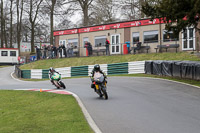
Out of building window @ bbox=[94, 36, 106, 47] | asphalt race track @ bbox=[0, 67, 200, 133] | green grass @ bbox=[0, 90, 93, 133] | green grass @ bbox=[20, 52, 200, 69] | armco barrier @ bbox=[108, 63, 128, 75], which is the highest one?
building window @ bbox=[94, 36, 106, 47]

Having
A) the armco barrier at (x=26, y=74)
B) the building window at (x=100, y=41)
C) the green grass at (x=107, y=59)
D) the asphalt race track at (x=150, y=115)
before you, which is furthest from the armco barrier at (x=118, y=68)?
the asphalt race track at (x=150, y=115)

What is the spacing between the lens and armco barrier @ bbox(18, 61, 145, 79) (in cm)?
2527

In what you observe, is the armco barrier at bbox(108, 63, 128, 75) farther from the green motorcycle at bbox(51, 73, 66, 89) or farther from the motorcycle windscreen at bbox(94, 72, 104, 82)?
the motorcycle windscreen at bbox(94, 72, 104, 82)

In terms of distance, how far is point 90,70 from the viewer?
28172 mm

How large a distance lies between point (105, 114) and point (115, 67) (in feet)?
59.8

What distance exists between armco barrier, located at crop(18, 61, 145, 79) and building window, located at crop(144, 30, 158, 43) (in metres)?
5.73

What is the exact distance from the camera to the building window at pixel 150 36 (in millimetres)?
30344

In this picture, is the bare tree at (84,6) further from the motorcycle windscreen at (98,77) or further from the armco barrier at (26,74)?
the motorcycle windscreen at (98,77)

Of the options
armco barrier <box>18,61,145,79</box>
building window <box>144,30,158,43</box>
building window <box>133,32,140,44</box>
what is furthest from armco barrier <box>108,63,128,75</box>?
building window <box>133,32,140,44</box>

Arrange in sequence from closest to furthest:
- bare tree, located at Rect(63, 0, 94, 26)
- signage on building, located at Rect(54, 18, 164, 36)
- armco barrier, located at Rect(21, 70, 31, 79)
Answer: signage on building, located at Rect(54, 18, 164, 36)
armco barrier, located at Rect(21, 70, 31, 79)
bare tree, located at Rect(63, 0, 94, 26)

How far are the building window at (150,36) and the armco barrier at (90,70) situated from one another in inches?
226

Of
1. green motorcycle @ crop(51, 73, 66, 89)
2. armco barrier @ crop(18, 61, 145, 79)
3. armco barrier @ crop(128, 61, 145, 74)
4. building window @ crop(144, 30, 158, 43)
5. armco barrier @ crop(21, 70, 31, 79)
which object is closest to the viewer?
green motorcycle @ crop(51, 73, 66, 89)

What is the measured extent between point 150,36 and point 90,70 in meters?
7.75

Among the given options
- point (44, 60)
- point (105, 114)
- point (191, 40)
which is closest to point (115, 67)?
point (191, 40)
